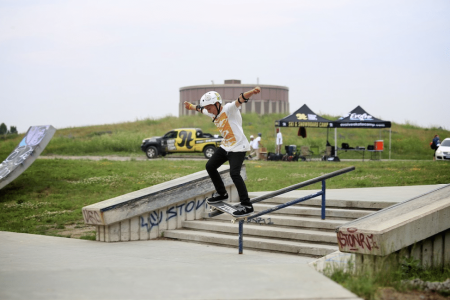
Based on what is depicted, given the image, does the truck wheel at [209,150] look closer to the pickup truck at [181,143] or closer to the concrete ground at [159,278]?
the pickup truck at [181,143]

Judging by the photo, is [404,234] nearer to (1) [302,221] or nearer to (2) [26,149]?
(1) [302,221]

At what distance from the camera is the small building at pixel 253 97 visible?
174 ft

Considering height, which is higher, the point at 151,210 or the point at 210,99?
the point at 210,99

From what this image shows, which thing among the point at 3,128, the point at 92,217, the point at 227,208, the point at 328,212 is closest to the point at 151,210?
the point at 92,217

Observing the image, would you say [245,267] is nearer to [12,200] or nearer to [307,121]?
[12,200]

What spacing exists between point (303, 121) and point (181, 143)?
24.0ft

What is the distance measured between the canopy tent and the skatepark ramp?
1991cm

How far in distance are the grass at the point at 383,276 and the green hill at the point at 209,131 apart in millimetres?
22374

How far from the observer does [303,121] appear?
88.1ft

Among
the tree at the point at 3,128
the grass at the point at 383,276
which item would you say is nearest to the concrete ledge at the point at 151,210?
the grass at the point at 383,276

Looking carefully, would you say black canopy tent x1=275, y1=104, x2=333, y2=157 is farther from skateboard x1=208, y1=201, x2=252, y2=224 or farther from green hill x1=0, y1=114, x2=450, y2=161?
skateboard x1=208, y1=201, x2=252, y2=224

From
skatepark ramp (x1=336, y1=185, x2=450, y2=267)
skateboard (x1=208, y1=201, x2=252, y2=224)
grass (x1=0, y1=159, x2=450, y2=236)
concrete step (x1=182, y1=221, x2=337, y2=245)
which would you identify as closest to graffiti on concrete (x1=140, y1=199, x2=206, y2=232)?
concrete step (x1=182, y1=221, x2=337, y2=245)

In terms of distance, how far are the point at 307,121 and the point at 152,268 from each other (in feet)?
71.4

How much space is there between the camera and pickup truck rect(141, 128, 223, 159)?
2959 centimetres
